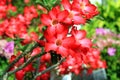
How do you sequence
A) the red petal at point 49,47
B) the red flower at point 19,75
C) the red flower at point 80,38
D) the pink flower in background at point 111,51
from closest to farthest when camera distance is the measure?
the red petal at point 49,47
the red flower at point 80,38
the red flower at point 19,75
the pink flower in background at point 111,51

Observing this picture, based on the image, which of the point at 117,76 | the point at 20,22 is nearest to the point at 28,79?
the point at 20,22

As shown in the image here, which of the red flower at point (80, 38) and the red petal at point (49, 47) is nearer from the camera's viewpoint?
the red petal at point (49, 47)

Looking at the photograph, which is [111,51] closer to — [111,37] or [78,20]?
[111,37]

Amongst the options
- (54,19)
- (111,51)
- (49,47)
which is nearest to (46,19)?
(54,19)

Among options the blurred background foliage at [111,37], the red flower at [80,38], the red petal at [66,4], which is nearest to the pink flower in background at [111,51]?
the blurred background foliage at [111,37]

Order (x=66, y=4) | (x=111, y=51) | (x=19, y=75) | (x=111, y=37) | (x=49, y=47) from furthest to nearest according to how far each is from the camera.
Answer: (x=111, y=37), (x=111, y=51), (x=19, y=75), (x=66, y=4), (x=49, y=47)

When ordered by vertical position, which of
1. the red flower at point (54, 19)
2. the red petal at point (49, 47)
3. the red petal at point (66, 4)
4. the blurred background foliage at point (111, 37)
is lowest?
the blurred background foliage at point (111, 37)

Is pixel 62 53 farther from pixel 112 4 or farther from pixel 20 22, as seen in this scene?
pixel 112 4

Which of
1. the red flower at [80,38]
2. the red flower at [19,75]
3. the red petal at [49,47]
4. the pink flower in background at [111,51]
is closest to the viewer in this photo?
the red petal at [49,47]

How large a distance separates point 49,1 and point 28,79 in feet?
2.33

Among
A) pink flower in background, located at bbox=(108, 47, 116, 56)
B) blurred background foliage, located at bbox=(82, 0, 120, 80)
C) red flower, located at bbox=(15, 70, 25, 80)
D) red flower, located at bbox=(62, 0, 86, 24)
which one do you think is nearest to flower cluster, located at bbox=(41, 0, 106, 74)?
red flower, located at bbox=(62, 0, 86, 24)

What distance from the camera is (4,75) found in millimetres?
2480

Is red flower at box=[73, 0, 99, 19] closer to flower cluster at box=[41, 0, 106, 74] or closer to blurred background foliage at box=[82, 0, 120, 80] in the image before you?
flower cluster at box=[41, 0, 106, 74]

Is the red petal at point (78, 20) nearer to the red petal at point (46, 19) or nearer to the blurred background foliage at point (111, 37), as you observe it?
the red petal at point (46, 19)
